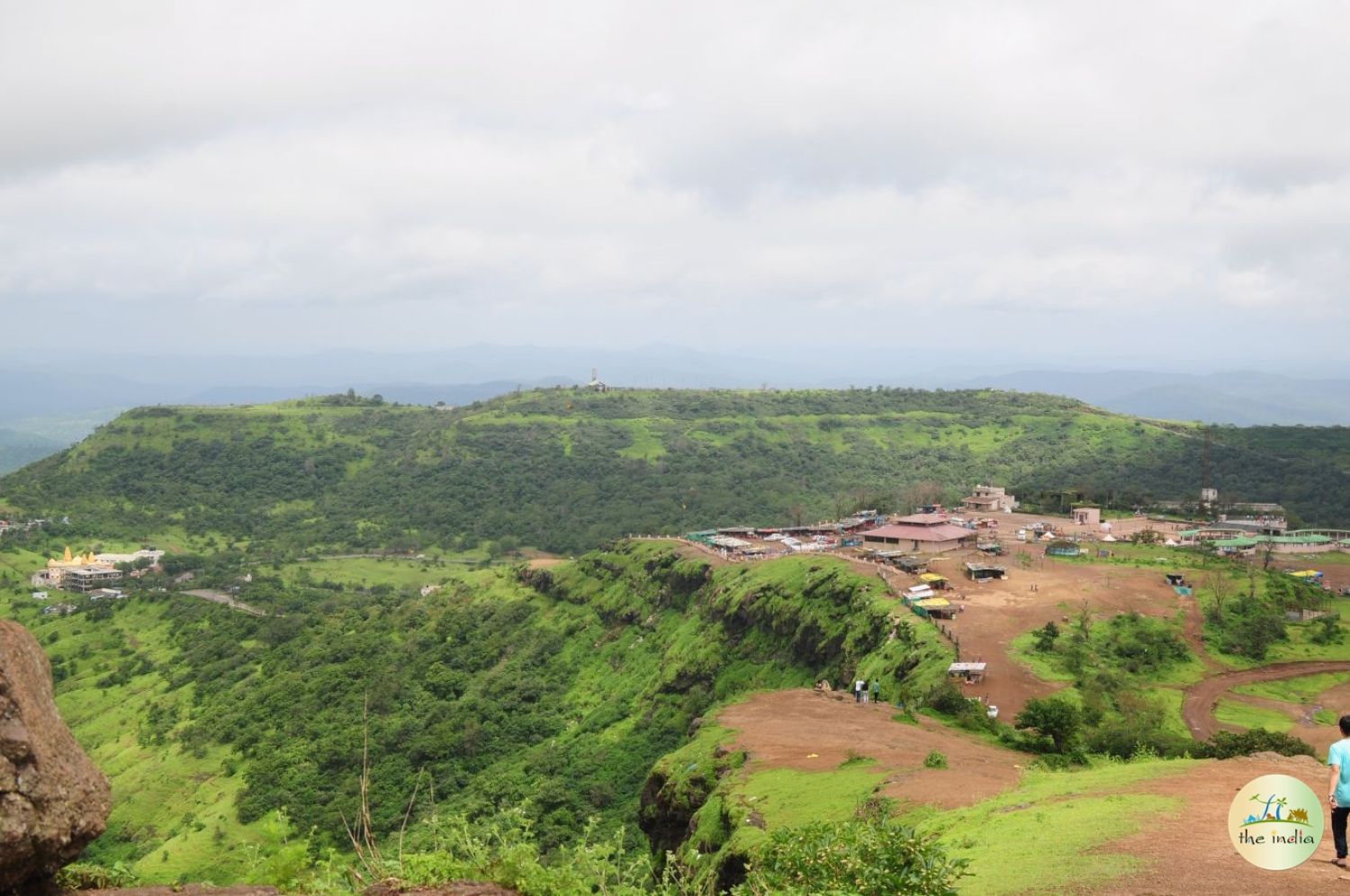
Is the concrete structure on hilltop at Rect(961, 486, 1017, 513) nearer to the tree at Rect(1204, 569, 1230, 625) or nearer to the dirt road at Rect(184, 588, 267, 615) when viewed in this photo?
the tree at Rect(1204, 569, 1230, 625)

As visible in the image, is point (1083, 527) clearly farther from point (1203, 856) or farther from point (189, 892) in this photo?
point (189, 892)

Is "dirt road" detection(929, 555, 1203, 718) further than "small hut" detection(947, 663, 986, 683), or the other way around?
"dirt road" detection(929, 555, 1203, 718)

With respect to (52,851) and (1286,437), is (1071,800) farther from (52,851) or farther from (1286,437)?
(1286,437)

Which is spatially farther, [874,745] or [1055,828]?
[874,745]

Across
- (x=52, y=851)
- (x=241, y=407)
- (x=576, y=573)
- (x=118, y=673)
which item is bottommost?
(x=118, y=673)

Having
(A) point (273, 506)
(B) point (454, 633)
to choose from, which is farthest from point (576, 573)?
(A) point (273, 506)

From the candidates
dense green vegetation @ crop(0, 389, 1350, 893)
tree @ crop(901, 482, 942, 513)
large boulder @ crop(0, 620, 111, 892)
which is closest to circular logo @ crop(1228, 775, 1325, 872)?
dense green vegetation @ crop(0, 389, 1350, 893)

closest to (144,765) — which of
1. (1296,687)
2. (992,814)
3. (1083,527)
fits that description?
(992,814)
